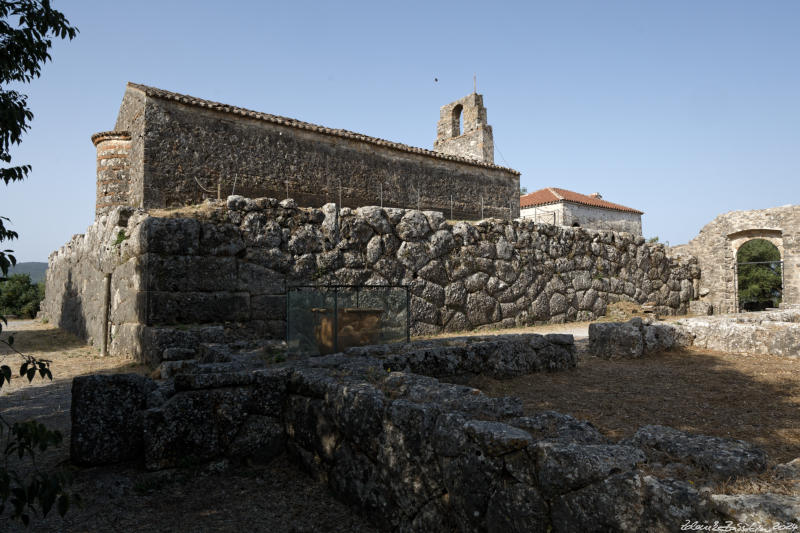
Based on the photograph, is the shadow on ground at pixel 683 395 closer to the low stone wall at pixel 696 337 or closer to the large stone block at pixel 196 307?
the low stone wall at pixel 696 337

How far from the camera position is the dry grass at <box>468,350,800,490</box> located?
12.0ft

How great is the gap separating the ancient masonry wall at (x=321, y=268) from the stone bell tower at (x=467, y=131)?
9.84 m

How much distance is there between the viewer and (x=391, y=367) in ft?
16.1

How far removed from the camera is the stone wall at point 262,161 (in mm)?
11258

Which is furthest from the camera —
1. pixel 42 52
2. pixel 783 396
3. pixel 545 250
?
pixel 545 250

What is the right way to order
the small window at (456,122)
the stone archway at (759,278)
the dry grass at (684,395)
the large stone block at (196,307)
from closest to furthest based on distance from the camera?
the dry grass at (684,395) < the large stone block at (196,307) < the small window at (456,122) < the stone archway at (759,278)

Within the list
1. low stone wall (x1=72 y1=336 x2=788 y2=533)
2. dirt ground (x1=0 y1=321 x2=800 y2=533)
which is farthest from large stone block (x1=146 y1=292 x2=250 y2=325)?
low stone wall (x1=72 y1=336 x2=788 y2=533)

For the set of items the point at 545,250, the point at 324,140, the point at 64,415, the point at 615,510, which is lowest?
the point at 64,415

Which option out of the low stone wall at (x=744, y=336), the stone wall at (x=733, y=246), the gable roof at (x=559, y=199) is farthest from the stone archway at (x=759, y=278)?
the low stone wall at (x=744, y=336)

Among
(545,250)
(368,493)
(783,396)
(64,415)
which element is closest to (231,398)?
(368,493)

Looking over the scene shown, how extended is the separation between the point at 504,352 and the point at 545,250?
7711mm

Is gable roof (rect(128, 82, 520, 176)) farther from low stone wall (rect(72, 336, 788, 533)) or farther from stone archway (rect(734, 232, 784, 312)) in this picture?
stone archway (rect(734, 232, 784, 312))

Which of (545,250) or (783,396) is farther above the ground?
(545,250)

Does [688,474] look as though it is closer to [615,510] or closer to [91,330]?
[615,510]
